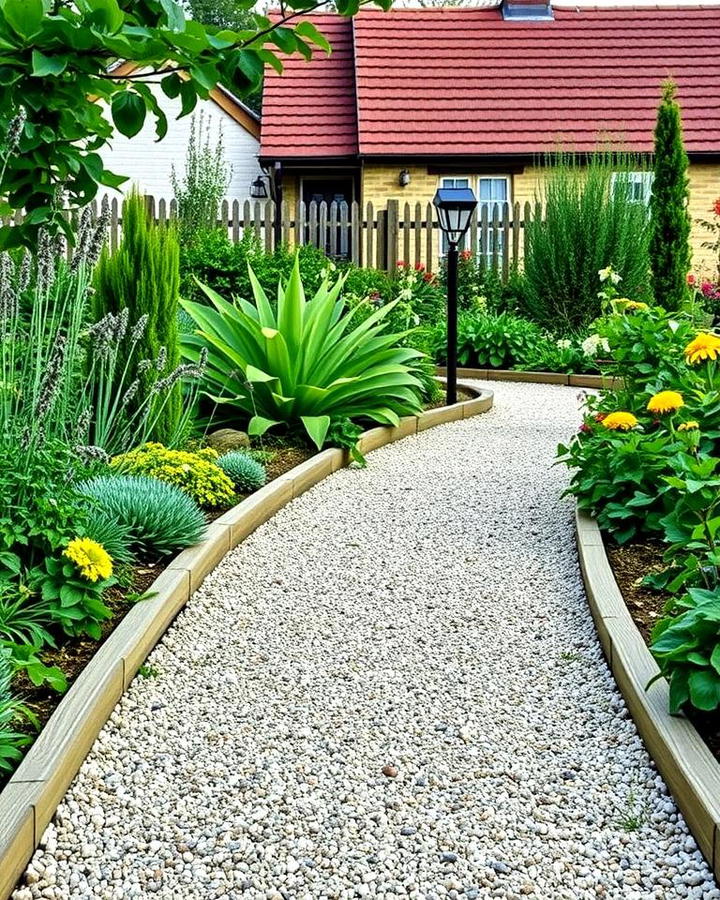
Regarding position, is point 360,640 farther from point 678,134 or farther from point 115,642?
point 678,134

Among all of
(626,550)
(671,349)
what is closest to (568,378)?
(671,349)

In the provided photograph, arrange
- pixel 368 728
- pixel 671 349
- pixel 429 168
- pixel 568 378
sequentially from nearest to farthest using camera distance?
pixel 368 728 < pixel 671 349 < pixel 568 378 < pixel 429 168

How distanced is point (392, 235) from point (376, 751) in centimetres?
1279

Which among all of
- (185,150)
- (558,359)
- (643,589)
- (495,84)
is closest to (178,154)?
(185,150)

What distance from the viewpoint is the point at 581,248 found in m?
13.3

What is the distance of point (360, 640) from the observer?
13.3 ft

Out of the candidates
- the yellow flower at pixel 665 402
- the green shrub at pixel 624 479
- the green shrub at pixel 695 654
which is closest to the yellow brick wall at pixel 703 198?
the green shrub at pixel 624 479

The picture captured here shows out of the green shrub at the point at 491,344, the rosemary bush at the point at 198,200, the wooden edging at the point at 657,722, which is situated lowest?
the wooden edging at the point at 657,722

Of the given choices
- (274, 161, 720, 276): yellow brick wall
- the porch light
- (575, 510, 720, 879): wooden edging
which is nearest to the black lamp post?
(575, 510, 720, 879): wooden edging

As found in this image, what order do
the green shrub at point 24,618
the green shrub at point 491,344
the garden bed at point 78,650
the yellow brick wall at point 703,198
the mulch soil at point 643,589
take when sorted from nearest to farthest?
the mulch soil at point 643,589
the garden bed at point 78,650
the green shrub at point 24,618
the green shrub at point 491,344
the yellow brick wall at point 703,198

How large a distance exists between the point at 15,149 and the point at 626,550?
303 cm

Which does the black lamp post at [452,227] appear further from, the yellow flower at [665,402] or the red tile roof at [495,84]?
the red tile roof at [495,84]

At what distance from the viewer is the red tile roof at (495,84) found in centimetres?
1897

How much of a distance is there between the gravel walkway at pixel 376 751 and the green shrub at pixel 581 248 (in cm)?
864
